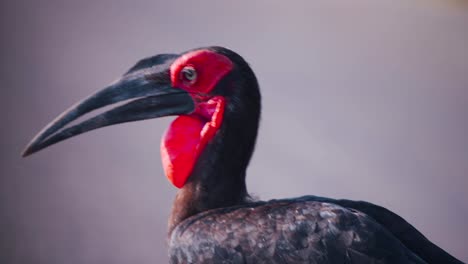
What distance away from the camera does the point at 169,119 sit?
214cm

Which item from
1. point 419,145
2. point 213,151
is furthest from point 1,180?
point 419,145

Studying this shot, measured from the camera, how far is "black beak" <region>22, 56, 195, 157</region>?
1465mm

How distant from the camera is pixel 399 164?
2096 mm

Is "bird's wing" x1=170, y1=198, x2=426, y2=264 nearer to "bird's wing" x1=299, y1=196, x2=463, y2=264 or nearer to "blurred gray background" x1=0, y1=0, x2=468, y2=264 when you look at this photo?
"bird's wing" x1=299, y1=196, x2=463, y2=264

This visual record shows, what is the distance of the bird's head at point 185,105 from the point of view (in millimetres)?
1472

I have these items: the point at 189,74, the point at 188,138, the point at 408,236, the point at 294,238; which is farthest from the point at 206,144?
the point at 408,236

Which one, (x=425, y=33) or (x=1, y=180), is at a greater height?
(x=425, y=33)

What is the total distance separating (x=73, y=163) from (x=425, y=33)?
56.6 inches

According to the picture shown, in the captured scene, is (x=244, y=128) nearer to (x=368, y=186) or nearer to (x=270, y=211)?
(x=270, y=211)

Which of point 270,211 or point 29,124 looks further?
point 29,124

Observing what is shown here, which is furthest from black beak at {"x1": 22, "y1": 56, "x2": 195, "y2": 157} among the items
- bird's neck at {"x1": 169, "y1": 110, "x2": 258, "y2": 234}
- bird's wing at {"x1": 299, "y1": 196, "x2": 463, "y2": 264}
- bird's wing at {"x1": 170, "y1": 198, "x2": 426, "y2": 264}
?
bird's wing at {"x1": 299, "y1": 196, "x2": 463, "y2": 264}

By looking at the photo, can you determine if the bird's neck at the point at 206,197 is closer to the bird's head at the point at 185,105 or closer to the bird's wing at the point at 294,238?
the bird's head at the point at 185,105

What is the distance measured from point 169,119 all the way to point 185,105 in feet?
A: 2.06

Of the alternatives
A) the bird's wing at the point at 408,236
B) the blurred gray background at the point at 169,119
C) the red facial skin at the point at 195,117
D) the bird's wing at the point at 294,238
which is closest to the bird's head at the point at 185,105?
the red facial skin at the point at 195,117
